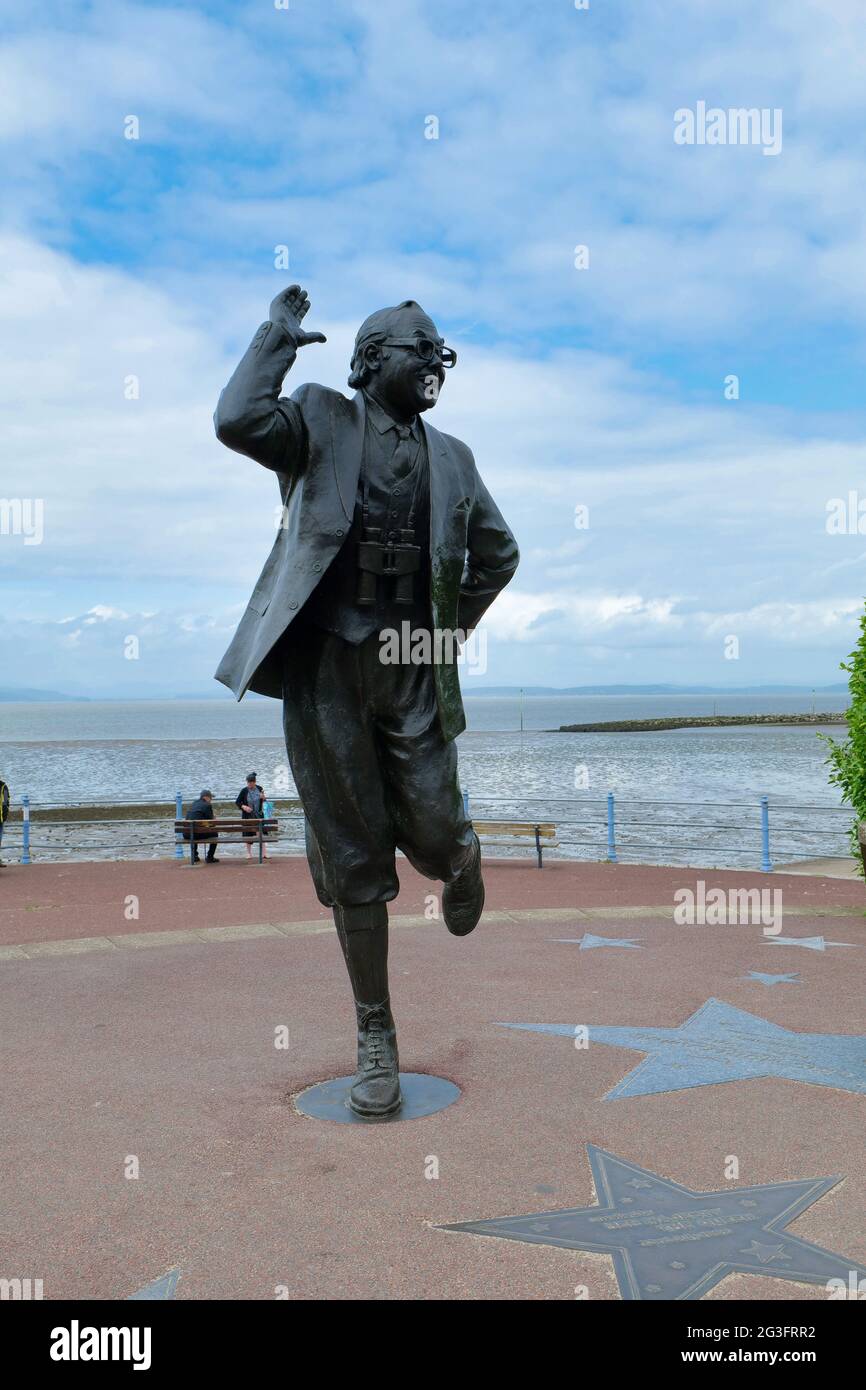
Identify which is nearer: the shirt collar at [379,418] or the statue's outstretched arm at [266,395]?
the statue's outstretched arm at [266,395]

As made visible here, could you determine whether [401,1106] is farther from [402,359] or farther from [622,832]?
[622,832]

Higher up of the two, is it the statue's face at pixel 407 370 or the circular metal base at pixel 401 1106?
the statue's face at pixel 407 370

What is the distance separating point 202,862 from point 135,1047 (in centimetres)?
967

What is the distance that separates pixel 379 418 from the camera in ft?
13.4

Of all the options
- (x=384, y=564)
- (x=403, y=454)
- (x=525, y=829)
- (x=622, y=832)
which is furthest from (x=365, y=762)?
(x=622, y=832)

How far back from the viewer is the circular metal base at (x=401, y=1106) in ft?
13.1

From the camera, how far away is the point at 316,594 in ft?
12.9

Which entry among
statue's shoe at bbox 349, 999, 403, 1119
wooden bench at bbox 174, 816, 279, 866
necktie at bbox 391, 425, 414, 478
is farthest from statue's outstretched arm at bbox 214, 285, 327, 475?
wooden bench at bbox 174, 816, 279, 866

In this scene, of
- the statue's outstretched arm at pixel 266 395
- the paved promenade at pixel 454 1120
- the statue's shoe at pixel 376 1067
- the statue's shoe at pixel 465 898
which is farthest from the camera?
the statue's shoe at pixel 465 898

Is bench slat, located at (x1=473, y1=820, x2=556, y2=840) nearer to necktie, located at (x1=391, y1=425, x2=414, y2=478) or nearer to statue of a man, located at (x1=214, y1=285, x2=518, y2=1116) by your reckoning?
statue of a man, located at (x1=214, y1=285, x2=518, y2=1116)

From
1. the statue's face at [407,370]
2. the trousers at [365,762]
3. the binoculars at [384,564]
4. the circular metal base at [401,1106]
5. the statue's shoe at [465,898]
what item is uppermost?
the statue's face at [407,370]

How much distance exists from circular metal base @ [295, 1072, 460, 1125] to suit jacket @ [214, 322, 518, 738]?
4.41ft

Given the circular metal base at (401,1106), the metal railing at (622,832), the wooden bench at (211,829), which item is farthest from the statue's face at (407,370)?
the wooden bench at (211,829)

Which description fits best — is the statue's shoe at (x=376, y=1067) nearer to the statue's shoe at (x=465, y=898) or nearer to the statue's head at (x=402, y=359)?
the statue's shoe at (x=465, y=898)
